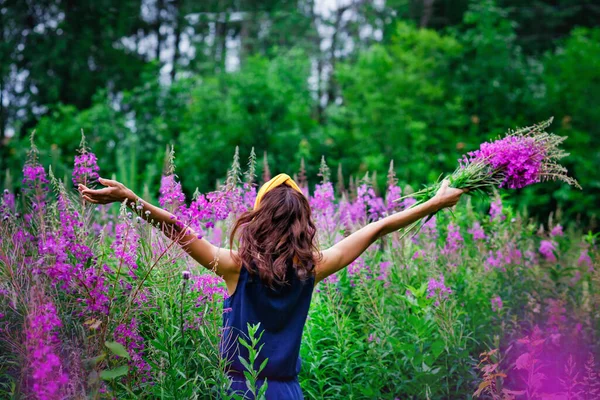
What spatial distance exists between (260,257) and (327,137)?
14534 millimetres

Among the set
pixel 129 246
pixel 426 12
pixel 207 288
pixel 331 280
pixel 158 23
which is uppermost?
pixel 426 12

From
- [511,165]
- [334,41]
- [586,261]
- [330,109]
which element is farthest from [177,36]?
[511,165]

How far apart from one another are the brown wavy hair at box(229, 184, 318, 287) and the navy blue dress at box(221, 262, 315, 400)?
0.05 meters

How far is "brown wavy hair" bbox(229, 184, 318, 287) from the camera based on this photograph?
3.04 meters

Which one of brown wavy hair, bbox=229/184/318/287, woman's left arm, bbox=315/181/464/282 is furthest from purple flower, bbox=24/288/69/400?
woman's left arm, bbox=315/181/464/282

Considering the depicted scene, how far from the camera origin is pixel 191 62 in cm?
2450

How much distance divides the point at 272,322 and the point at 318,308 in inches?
65.2

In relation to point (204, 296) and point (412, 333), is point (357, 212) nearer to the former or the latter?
point (412, 333)

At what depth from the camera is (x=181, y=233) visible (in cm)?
311

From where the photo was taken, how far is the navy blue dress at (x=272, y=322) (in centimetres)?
307

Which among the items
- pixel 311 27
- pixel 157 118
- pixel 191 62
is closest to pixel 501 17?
pixel 311 27

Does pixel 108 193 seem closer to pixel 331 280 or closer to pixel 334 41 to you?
pixel 331 280

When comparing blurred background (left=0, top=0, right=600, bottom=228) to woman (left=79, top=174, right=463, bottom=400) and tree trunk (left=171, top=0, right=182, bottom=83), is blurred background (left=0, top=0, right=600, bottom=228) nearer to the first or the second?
tree trunk (left=171, top=0, right=182, bottom=83)

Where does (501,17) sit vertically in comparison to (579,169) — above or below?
above
